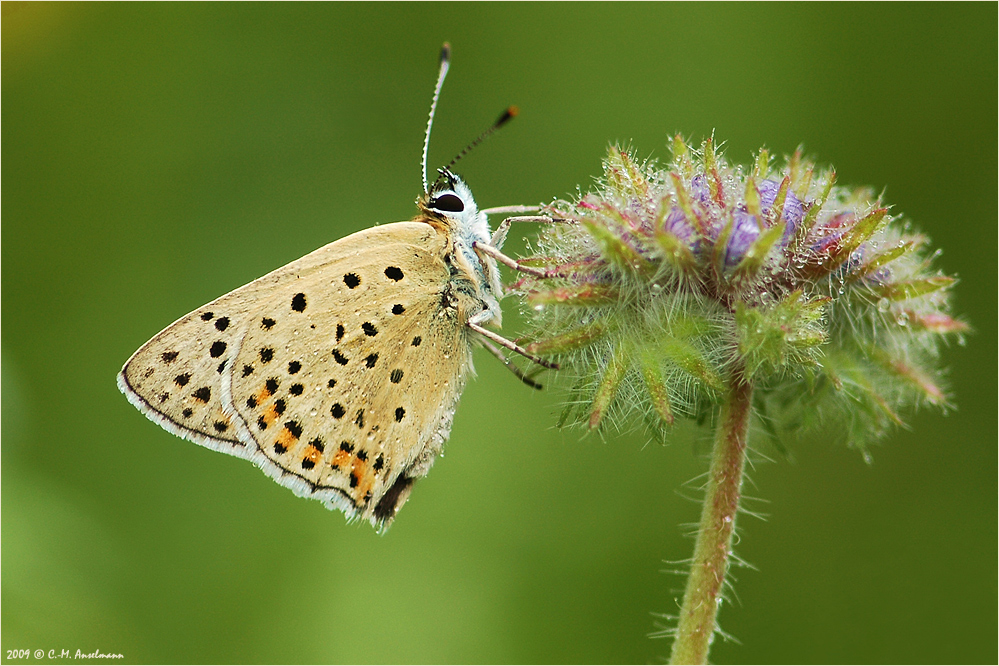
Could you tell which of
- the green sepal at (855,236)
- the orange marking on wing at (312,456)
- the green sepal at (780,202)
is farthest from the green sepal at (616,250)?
the orange marking on wing at (312,456)

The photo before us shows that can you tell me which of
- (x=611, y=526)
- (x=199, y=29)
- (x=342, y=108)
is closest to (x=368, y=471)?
(x=611, y=526)

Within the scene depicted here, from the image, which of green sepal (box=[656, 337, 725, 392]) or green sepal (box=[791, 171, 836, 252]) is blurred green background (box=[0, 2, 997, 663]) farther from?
green sepal (box=[791, 171, 836, 252])

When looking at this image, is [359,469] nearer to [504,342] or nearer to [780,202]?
[504,342]

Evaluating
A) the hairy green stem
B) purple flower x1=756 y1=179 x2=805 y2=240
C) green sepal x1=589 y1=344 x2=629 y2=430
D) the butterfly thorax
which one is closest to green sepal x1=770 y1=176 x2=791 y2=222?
purple flower x1=756 y1=179 x2=805 y2=240

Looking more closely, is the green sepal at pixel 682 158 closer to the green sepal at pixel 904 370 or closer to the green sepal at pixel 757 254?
the green sepal at pixel 757 254

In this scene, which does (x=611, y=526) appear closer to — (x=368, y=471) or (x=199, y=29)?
(x=368, y=471)

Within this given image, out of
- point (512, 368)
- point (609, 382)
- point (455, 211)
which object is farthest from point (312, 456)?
point (609, 382)

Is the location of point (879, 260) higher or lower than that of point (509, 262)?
higher
